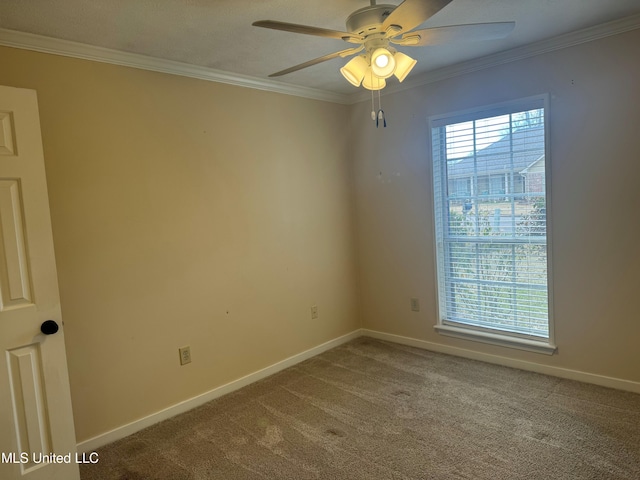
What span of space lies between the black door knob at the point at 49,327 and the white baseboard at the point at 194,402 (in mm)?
862

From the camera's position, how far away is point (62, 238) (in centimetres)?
240

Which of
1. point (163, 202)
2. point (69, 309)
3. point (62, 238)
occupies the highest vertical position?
point (163, 202)

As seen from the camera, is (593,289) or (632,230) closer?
(632,230)

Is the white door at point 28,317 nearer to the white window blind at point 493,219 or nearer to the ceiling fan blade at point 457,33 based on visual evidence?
the ceiling fan blade at point 457,33

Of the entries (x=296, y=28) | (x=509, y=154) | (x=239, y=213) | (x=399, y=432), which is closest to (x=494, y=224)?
(x=509, y=154)

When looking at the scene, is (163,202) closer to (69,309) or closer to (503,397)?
(69,309)

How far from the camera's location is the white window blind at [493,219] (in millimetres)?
3086

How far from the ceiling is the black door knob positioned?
1504 millimetres

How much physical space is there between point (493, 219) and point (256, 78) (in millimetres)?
2164

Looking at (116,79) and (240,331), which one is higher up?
(116,79)

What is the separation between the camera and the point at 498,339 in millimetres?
3354

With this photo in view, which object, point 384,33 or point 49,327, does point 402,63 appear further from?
point 49,327

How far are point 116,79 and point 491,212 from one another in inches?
111

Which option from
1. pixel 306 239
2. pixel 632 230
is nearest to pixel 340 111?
pixel 306 239
